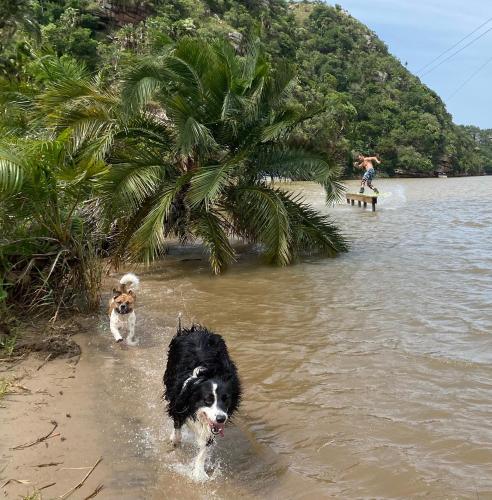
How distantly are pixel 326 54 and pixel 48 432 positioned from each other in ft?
317

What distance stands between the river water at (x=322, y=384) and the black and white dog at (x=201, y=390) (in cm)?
29

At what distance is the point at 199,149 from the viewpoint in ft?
36.7

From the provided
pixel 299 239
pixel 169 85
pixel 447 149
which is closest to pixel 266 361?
pixel 299 239

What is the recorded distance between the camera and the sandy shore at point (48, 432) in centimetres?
341

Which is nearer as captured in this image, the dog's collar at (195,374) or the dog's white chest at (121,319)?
the dog's collar at (195,374)

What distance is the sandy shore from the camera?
11.2 ft

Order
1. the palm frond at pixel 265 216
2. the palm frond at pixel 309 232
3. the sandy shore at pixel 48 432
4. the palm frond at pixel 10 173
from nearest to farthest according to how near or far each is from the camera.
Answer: the sandy shore at pixel 48 432 < the palm frond at pixel 10 173 < the palm frond at pixel 265 216 < the palm frond at pixel 309 232

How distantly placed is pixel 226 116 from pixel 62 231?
501 cm

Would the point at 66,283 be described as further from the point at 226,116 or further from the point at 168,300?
the point at 226,116

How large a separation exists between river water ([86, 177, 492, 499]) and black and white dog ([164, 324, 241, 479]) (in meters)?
0.29

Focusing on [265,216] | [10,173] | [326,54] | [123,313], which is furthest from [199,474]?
[326,54]

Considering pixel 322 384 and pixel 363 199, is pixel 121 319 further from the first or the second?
pixel 363 199

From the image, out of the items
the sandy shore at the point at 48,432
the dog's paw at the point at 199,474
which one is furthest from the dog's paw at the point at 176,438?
the sandy shore at the point at 48,432

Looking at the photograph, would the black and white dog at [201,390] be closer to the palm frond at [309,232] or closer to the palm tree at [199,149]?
the palm tree at [199,149]
